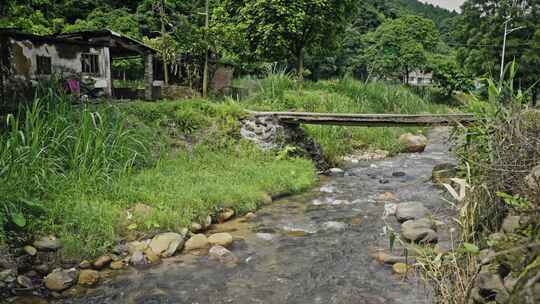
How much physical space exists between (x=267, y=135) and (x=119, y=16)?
20300 mm

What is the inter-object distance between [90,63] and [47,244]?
29.4 feet

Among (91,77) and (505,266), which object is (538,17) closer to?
(91,77)

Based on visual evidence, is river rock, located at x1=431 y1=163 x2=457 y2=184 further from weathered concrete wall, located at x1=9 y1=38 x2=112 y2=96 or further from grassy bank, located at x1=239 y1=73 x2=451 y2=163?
weathered concrete wall, located at x1=9 y1=38 x2=112 y2=96

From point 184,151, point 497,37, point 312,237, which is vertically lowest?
point 312,237

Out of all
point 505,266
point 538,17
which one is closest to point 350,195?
point 505,266

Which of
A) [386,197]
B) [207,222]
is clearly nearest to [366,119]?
[386,197]

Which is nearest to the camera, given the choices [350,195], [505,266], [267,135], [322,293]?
[505,266]

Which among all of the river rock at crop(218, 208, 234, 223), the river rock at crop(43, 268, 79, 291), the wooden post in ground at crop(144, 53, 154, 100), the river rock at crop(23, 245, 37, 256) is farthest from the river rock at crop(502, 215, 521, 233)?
the wooden post in ground at crop(144, 53, 154, 100)

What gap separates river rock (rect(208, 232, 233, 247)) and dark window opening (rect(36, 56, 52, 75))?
808 cm

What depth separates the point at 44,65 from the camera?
37.1 feet

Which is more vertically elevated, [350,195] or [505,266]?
[505,266]

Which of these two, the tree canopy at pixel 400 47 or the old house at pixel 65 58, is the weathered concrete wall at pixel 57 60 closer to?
the old house at pixel 65 58

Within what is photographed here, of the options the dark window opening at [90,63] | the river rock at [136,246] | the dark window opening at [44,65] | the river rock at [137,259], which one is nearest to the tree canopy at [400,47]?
the dark window opening at [90,63]

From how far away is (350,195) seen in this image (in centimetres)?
908
